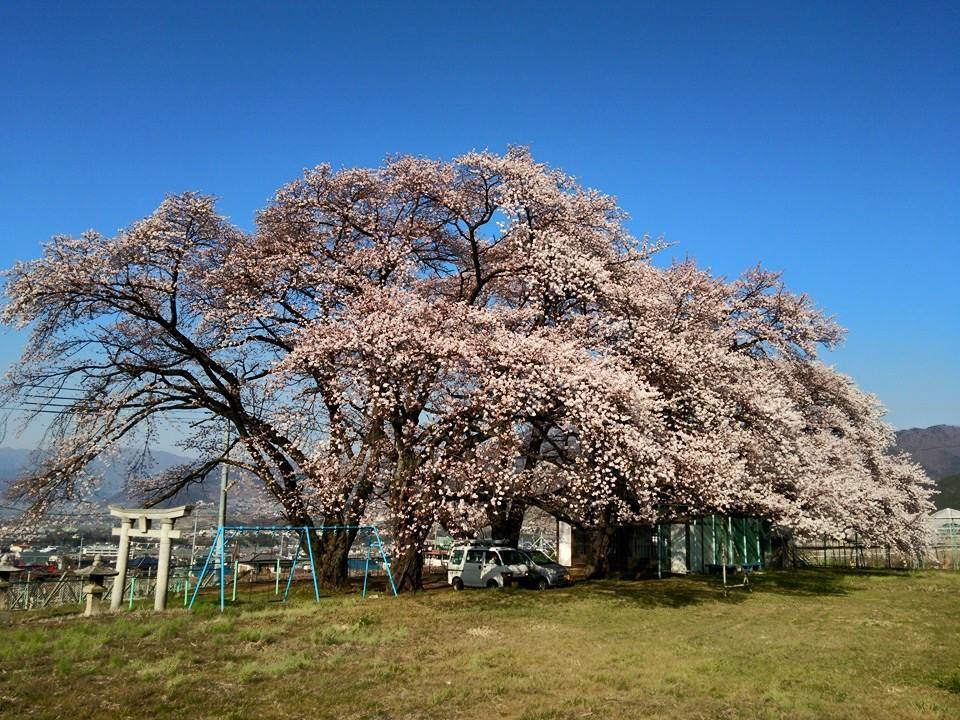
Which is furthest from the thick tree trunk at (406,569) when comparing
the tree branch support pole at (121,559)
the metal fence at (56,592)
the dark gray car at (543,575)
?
the metal fence at (56,592)

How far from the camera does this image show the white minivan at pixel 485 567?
25.2 meters

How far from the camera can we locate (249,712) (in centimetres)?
862

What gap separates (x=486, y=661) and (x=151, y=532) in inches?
417

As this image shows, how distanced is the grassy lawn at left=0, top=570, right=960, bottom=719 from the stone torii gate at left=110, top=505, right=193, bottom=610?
42.7 inches

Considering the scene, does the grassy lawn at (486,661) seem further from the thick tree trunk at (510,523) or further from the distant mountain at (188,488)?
the thick tree trunk at (510,523)

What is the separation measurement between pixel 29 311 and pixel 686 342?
2047cm

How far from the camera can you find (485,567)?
25.3m

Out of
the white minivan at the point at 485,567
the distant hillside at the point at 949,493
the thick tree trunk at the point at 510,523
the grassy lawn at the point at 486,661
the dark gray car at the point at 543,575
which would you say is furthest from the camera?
the distant hillside at the point at 949,493

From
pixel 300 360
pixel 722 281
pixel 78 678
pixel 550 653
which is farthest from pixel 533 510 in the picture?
pixel 78 678

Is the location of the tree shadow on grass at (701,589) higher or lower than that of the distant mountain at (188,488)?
lower

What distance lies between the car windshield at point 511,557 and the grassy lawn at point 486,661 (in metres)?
6.55

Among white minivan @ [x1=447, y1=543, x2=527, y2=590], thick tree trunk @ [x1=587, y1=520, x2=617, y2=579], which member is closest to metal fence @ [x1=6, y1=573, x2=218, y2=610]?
white minivan @ [x1=447, y1=543, x2=527, y2=590]

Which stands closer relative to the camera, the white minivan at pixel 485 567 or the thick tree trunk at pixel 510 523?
the white minivan at pixel 485 567

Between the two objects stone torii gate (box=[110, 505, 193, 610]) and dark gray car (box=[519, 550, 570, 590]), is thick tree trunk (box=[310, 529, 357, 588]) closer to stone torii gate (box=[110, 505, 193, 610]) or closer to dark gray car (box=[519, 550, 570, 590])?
stone torii gate (box=[110, 505, 193, 610])
